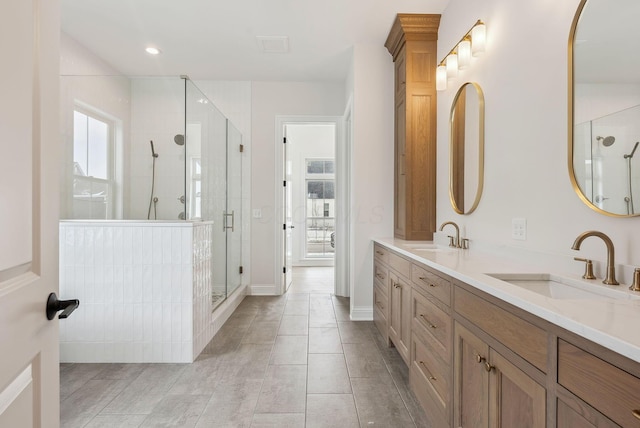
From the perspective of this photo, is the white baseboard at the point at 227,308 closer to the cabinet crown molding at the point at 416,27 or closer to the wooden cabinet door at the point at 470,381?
the wooden cabinet door at the point at 470,381

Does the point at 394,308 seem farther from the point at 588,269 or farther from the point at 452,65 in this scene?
the point at 452,65

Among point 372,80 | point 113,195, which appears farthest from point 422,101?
point 113,195

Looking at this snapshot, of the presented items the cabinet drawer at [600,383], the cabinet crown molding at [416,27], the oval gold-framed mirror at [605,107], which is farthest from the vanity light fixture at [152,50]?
the cabinet drawer at [600,383]

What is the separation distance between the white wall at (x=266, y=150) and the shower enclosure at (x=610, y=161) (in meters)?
3.37

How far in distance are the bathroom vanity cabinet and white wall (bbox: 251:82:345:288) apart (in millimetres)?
2597

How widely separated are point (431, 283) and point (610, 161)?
866mm

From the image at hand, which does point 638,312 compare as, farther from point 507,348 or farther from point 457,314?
point 457,314

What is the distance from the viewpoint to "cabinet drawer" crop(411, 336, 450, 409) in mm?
1511

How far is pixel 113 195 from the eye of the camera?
102 inches

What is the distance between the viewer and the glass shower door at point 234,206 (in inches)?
154

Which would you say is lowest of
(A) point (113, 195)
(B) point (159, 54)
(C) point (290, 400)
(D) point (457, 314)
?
(C) point (290, 400)

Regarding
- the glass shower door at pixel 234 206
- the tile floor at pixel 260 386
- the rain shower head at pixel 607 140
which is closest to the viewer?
the rain shower head at pixel 607 140

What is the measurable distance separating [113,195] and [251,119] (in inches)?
86.9

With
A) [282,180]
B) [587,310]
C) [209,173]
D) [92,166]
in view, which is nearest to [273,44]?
[209,173]
